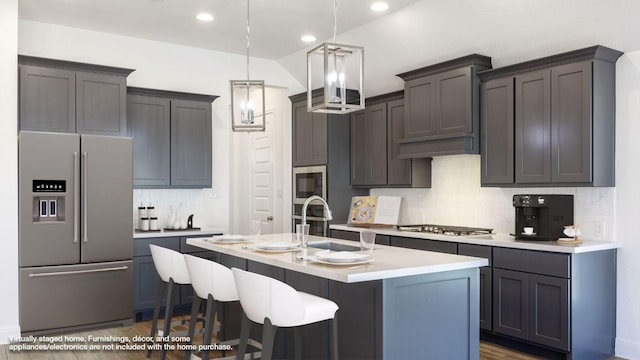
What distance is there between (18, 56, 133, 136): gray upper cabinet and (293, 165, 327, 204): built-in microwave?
7.20 ft

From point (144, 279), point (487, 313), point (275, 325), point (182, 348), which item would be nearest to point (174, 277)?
point (182, 348)

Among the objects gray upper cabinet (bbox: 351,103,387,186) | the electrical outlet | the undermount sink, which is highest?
gray upper cabinet (bbox: 351,103,387,186)

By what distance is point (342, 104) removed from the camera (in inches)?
121

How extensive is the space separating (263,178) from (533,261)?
4502 mm

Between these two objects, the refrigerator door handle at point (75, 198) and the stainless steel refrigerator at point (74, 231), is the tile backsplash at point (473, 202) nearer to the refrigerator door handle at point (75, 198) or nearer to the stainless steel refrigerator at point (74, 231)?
the stainless steel refrigerator at point (74, 231)

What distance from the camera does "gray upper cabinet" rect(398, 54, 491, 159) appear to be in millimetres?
4750

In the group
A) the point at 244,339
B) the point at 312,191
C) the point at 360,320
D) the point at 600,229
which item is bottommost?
the point at 244,339

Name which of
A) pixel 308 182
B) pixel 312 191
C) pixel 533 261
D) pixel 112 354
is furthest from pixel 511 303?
pixel 112 354

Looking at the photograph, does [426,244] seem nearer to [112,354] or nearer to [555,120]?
[555,120]

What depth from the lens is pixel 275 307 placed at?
105 inches

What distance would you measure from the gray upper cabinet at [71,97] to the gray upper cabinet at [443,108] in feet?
9.42

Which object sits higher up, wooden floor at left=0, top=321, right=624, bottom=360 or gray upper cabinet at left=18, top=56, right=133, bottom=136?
gray upper cabinet at left=18, top=56, right=133, bottom=136

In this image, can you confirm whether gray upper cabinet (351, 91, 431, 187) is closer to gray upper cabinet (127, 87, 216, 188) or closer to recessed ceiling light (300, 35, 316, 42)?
recessed ceiling light (300, 35, 316, 42)

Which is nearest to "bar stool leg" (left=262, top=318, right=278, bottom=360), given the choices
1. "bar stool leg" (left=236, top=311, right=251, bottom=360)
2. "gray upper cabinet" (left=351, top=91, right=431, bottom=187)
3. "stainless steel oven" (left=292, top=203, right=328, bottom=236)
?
"bar stool leg" (left=236, top=311, right=251, bottom=360)
